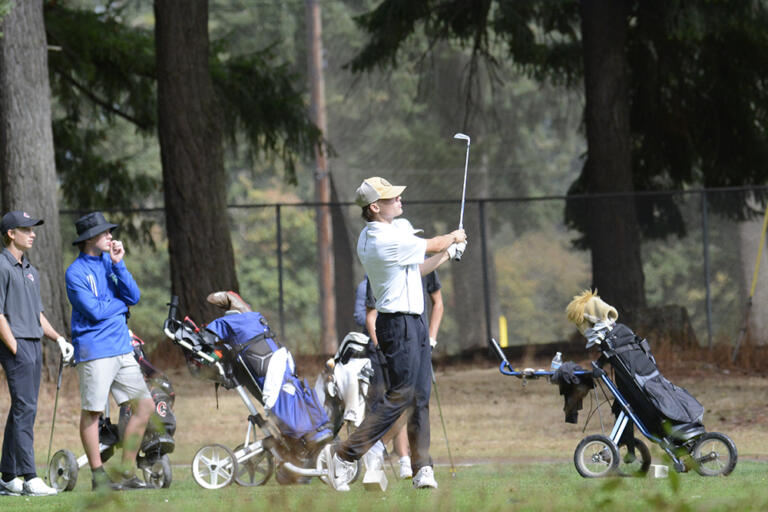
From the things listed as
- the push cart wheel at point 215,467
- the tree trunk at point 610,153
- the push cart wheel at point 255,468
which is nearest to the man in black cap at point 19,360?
the push cart wheel at point 215,467

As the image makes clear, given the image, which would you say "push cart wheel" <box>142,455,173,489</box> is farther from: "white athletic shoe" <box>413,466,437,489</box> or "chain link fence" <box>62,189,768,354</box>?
"chain link fence" <box>62,189,768,354</box>

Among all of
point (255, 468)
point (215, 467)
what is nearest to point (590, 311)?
point (255, 468)

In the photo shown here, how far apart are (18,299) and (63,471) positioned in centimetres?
124

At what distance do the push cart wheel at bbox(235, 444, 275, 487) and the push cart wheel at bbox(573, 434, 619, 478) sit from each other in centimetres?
210

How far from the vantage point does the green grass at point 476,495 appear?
12.3ft

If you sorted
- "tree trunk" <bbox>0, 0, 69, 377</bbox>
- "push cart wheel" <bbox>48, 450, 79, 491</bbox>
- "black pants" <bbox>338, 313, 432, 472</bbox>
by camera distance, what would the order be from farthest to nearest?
"tree trunk" <bbox>0, 0, 69, 377</bbox>
"push cart wheel" <bbox>48, 450, 79, 491</bbox>
"black pants" <bbox>338, 313, 432, 472</bbox>

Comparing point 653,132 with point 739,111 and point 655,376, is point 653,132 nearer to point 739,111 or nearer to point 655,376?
point 739,111

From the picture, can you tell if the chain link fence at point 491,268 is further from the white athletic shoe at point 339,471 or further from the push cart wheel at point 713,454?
the white athletic shoe at point 339,471

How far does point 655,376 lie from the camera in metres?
8.66

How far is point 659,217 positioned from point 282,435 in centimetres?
1363

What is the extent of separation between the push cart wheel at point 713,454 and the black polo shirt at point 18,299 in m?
4.45

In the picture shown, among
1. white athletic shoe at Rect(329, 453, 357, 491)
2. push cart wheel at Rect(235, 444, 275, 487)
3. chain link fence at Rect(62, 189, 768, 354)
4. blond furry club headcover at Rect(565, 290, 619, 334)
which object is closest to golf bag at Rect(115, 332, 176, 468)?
push cart wheel at Rect(235, 444, 275, 487)

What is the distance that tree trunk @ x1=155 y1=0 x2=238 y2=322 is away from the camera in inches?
649

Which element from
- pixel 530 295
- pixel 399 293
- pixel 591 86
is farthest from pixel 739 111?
pixel 530 295
